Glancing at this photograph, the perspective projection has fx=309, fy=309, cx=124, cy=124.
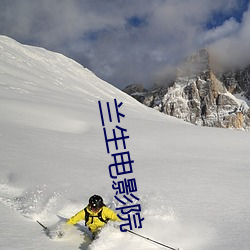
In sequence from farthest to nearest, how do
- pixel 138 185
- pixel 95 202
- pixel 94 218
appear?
pixel 138 185, pixel 94 218, pixel 95 202

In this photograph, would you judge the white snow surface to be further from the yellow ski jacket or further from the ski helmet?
the ski helmet

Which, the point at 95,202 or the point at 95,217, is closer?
the point at 95,202

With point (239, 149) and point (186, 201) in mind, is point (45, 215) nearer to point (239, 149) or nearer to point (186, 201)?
point (186, 201)

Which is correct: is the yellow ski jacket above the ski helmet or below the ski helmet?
below

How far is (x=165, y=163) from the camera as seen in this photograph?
10.8 metres

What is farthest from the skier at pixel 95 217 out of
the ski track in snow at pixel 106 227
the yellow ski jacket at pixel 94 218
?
the ski track in snow at pixel 106 227

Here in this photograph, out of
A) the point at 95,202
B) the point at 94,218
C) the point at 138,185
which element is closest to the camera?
the point at 95,202

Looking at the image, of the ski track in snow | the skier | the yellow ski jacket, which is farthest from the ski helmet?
the ski track in snow

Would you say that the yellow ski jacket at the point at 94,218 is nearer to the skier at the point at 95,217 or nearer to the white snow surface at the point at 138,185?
the skier at the point at 95,217

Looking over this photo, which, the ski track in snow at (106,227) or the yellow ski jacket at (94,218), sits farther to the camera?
the yellow ski jacket at (94,218)

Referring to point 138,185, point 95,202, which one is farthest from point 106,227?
point 138,185

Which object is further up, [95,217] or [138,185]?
[138,185]

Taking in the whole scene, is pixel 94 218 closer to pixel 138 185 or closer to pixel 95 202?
pixel 95 202


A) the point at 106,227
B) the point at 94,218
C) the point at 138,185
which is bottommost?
the point at 106,227
